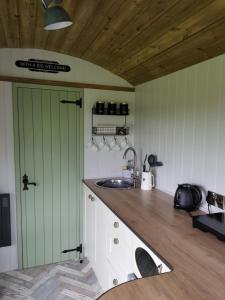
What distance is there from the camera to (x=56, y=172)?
9.01 ft

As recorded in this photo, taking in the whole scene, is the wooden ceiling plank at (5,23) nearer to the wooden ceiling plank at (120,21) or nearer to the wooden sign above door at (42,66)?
the wooden sign above door at (42,66)

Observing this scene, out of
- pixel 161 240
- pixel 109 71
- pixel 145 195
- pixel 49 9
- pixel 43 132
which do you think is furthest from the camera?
pixel 109 71

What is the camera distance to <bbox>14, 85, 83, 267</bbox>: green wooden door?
→ 2590 mm

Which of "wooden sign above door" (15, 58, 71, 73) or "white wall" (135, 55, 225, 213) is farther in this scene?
"wooden sign above door" (15, 58, 71, 73)

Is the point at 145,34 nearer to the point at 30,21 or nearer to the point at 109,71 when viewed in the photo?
the point at 30,21

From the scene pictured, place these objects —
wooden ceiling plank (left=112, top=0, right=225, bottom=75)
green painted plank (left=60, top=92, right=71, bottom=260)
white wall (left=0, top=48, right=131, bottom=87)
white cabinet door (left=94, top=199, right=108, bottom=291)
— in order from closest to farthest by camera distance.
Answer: wooden ceiling plank (left=112, top=0, right=225, bottom=75) → white cabinet door (left=94, top=199, right=108, bottom=291) → white wall (left=0, top=48, right=131, bottom=87) → green painted plank (left=60, top=92, right=71, bottom=260)

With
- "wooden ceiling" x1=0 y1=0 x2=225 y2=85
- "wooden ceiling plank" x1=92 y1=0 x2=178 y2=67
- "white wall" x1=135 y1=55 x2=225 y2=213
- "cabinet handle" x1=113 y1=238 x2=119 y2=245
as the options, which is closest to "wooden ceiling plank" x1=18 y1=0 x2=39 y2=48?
"wooden ceiling" x1=0 y1=0 x2=225 y2=85

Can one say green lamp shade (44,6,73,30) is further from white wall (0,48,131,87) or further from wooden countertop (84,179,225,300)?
white wall (0,48,131,87)

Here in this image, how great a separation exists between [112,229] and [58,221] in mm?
1039

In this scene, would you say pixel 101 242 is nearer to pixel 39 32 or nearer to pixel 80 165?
pixel 80 165

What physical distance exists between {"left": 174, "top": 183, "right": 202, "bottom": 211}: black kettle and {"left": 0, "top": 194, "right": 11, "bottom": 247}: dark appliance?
1.70 meters

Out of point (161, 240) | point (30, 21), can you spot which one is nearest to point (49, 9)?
point (30, 21)

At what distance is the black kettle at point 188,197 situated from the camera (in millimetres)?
1822

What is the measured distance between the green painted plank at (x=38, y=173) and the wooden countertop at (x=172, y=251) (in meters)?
0.86
